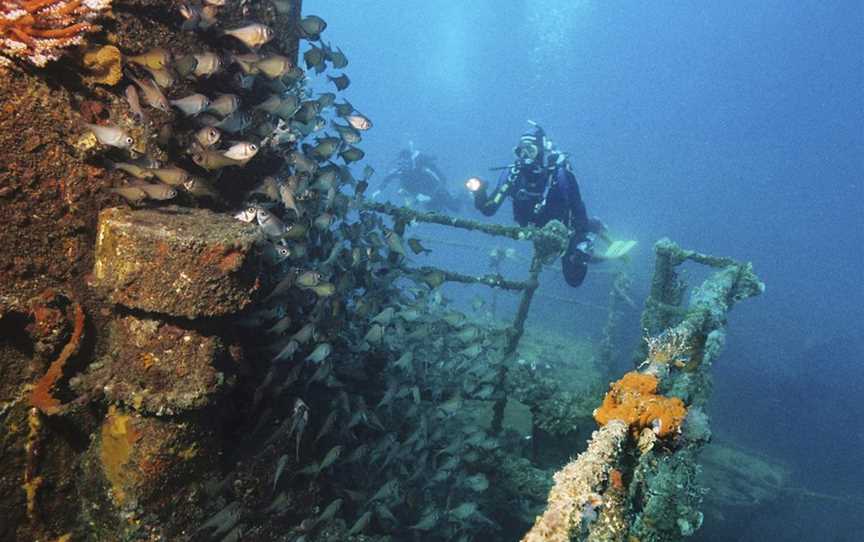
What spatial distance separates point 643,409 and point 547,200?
754cm

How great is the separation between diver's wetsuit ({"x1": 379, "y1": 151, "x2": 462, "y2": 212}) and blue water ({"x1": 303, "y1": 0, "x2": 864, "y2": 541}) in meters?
6.58

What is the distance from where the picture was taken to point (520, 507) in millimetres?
5656

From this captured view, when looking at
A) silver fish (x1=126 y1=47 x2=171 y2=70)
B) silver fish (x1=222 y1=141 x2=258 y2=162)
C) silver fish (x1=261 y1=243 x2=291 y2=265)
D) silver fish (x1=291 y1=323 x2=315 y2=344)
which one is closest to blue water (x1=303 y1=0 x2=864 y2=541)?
silver fish (x1=291 y1=323 x2=315 y2=344)

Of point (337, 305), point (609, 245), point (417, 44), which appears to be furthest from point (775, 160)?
point (337, 305)

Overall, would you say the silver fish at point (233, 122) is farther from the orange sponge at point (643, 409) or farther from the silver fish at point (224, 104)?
the orange sponge at point (643, 409)

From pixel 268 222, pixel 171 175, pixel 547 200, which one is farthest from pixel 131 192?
pixel 547 200

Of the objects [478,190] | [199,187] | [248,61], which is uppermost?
[478,190]

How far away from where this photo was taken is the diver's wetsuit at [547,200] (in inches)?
356

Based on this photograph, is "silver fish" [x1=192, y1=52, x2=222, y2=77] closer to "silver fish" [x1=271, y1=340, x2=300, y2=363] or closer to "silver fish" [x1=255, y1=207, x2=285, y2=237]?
"silver fish" [x1=255, y1=207, x2=285, y2=237]

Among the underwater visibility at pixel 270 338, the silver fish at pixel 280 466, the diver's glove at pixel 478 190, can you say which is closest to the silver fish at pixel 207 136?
the underwater visibility at pixel 270 338

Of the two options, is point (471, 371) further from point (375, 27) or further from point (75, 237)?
point (375, 27)

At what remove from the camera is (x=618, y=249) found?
Result: 11961 mm

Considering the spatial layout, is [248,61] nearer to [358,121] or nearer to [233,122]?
[233,122]

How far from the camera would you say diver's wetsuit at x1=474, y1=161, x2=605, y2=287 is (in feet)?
29.7
